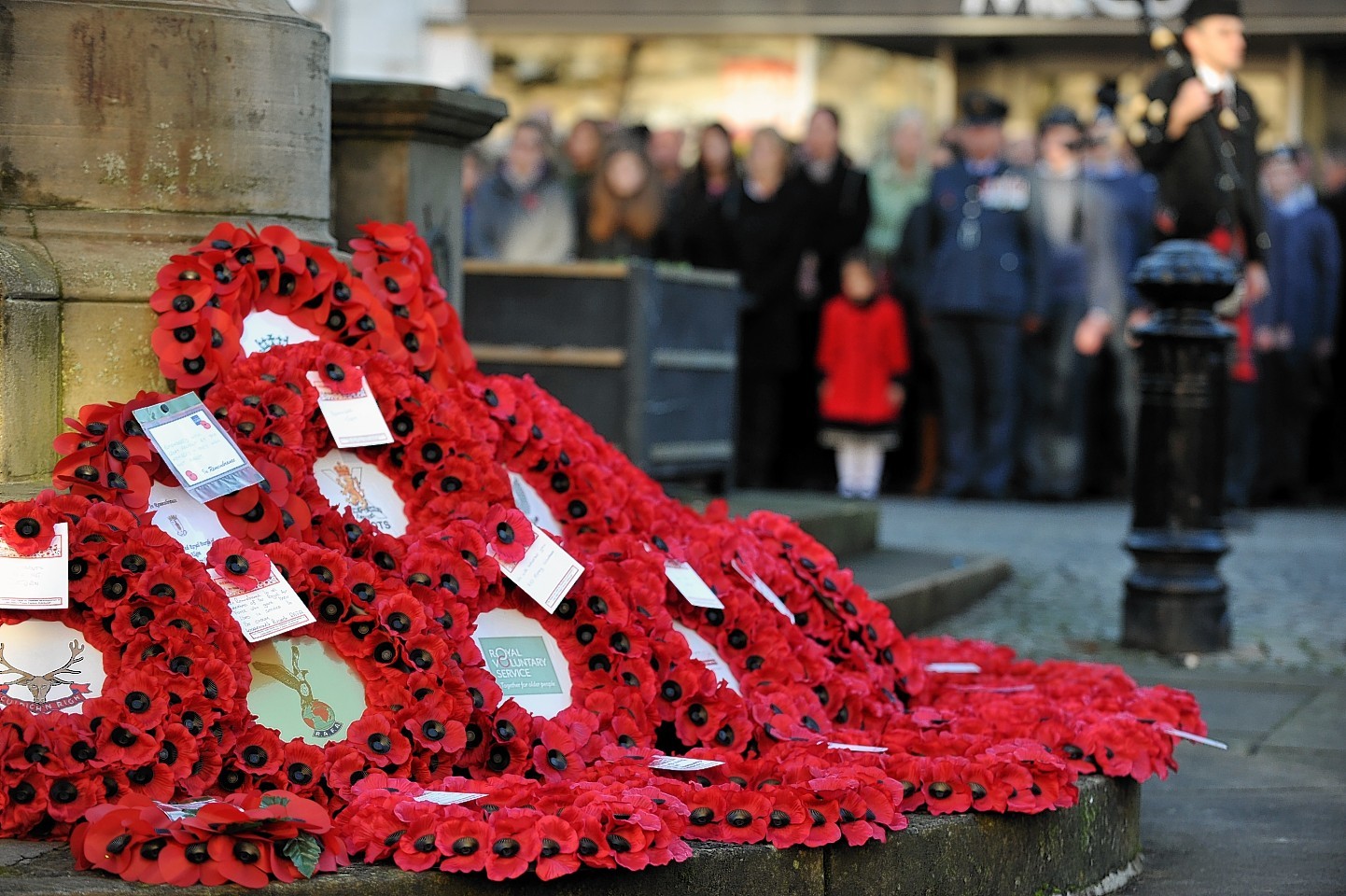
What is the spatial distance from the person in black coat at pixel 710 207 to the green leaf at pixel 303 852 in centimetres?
946

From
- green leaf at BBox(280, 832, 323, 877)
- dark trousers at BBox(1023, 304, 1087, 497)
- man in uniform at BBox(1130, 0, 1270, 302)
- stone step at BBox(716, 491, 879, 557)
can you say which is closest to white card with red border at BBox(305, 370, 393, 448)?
green leaf at BBox(280, 832, 323, 877)

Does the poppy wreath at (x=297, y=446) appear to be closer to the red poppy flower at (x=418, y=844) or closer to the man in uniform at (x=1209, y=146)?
the red poppy flower at (x=418, y=844)

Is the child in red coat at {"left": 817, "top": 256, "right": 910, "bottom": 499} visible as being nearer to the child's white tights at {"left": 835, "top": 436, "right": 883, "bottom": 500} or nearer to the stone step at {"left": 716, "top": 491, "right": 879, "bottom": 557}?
the child's white tights at {"left": 835, "top": 436, "right": 883, "bottom": 500}

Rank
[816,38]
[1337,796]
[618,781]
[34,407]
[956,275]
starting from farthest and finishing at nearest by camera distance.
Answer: [816,38], [956,275], [1337,796], [34,407], [618,781]

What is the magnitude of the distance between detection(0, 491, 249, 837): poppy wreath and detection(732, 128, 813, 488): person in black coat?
9.23 metres

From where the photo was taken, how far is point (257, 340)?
4707 mm

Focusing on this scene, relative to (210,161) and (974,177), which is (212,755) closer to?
(210,161)

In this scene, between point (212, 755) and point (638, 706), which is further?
point (638, 706)

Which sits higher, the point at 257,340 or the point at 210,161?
the point at 210,161

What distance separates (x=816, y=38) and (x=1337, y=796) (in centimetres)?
1282

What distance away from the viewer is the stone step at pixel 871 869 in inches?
139

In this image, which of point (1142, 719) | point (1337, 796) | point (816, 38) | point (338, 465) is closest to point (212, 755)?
point (338, 465)

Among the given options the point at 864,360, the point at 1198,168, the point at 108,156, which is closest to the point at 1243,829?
the point at 108,156

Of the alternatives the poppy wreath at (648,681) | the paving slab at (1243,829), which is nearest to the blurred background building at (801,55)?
the paving slab at (1243,829)
